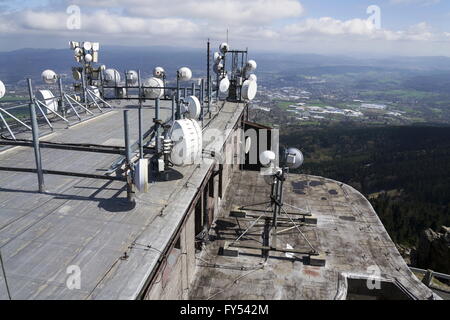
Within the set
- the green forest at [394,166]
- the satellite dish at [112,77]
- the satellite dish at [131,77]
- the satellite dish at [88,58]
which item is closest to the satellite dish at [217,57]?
the satellite dish at [131,77]

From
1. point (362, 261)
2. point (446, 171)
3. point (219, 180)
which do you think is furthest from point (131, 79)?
point (446, 171)

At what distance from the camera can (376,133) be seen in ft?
573

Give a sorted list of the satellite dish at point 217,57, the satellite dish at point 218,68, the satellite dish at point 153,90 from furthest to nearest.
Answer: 1. the satellite dish at point 218,68
2. the satellite dish at point 217,57
3. the satellite dish at point 153,90

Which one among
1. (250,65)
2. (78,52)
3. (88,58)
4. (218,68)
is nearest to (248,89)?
(218,68)

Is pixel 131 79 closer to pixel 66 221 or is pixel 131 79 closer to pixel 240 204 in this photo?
pixel 240 204

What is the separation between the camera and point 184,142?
1378cm

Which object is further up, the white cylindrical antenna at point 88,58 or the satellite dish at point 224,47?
the satellite dish at point 224,47

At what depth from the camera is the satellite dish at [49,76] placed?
2903cm

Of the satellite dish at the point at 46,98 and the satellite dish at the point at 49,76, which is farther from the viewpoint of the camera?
the satellite dish at the point at 49,76

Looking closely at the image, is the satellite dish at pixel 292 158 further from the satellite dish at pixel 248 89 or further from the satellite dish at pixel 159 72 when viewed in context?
the satellite dish at pixel 159 72

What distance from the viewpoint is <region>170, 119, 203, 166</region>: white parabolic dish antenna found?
13.8 metres

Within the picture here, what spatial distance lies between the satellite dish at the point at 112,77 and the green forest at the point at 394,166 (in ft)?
158

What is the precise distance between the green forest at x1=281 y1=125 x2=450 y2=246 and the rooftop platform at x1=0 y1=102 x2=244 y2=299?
49.5 m

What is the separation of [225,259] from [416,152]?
488 feet
